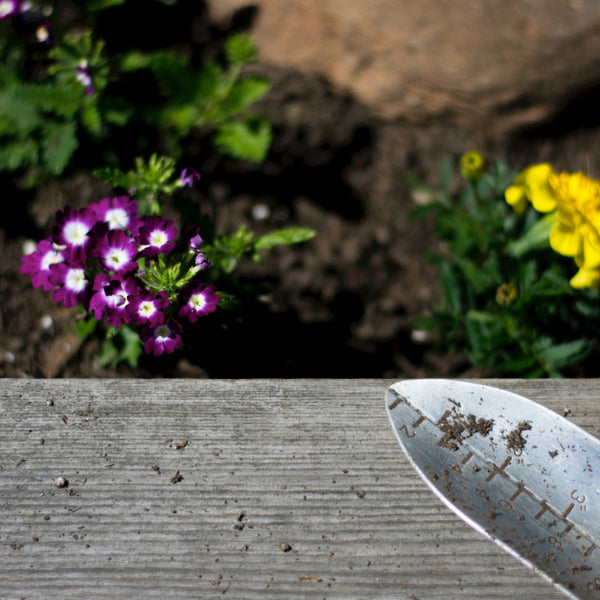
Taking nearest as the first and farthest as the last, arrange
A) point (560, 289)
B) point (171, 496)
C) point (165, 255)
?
1. point (171, 496)
2. point (165, 255)
3. point (560, 289)

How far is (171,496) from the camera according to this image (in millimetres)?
961

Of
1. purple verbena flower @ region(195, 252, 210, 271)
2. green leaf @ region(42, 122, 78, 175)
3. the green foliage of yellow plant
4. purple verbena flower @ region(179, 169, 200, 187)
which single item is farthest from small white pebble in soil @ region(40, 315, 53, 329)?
the green foliage of yellow plant

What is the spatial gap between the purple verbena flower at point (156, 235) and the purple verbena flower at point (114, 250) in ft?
0.08

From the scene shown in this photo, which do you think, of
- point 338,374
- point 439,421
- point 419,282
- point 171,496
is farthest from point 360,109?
point 171,496

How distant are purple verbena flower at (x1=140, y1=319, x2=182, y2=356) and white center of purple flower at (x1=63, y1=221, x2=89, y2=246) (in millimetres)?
252

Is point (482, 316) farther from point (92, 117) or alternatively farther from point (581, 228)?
point (92, 117)

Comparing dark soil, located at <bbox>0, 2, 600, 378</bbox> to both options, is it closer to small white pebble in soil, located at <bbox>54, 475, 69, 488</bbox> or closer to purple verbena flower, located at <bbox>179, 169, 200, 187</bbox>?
purple verbena flower, located at <bbox>179, 169, 200, 187</bbox>

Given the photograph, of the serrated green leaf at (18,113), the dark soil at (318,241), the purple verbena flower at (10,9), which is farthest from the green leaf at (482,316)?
the purple verbena flower at (10,9)

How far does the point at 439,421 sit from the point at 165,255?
0.65 m

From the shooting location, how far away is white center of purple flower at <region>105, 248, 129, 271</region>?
→ 1150 mm

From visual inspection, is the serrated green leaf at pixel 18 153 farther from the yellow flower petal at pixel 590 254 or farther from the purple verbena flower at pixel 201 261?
the yellow flower petal at pixel 590 254

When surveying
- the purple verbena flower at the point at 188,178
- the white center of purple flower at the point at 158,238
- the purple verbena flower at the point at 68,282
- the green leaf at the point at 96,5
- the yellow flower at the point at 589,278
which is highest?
the green leaf at the point at 96,5

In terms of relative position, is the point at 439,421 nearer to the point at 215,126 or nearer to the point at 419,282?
the point at 419,282

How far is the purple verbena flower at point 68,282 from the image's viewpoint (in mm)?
1195
